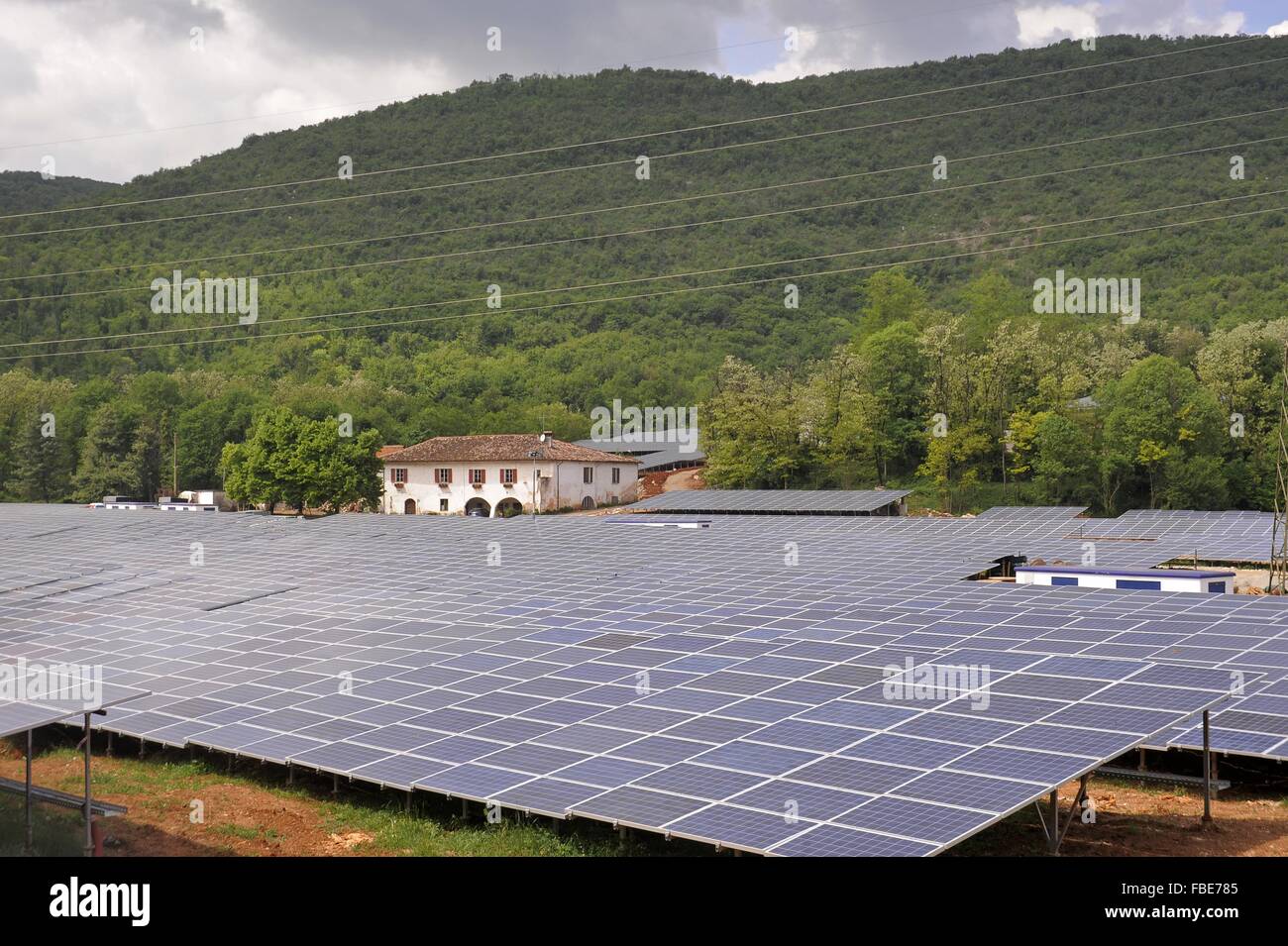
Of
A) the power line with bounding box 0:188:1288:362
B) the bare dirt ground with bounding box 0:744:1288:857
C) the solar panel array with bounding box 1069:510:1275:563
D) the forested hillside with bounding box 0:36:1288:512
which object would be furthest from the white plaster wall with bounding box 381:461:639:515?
the bare dirt ground with bounding box 0:744:1288:857

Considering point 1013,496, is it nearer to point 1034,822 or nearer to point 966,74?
point 1034,822

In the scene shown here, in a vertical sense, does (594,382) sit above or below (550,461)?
above

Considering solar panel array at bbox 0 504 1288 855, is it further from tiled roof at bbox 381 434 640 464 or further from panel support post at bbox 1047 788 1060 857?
tiled roof at bbox 381 434 640 464

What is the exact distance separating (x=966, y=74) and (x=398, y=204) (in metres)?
96.8

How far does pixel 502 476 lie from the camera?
88625 mm

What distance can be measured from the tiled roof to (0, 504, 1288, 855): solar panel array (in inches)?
1688

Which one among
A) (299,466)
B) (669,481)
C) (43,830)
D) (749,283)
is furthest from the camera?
(749,283)

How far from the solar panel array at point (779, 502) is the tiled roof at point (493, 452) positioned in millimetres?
17867

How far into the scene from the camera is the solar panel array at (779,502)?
63500 mm

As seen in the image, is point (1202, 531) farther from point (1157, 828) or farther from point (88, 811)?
point (88, 811)

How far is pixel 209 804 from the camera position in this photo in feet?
68.3

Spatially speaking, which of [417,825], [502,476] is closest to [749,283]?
[502,476]

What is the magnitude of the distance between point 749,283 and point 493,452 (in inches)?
2408

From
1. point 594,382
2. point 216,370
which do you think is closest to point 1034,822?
point 594,382
